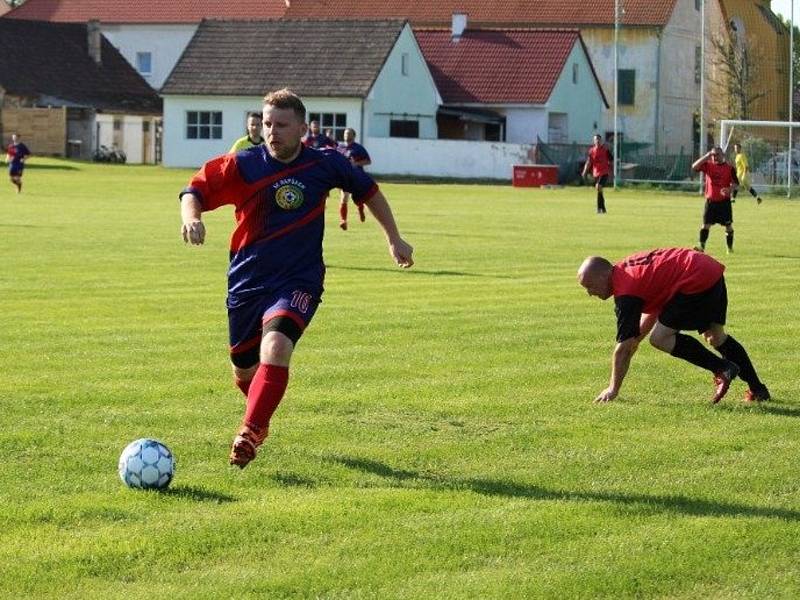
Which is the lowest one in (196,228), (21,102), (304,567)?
(304,567)

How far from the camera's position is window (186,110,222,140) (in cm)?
6925

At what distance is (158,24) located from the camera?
87938 mm

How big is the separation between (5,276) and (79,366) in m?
7.43

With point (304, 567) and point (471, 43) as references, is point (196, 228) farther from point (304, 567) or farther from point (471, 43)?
point (471, 43)

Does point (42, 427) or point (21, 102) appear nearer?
point (42, 427)

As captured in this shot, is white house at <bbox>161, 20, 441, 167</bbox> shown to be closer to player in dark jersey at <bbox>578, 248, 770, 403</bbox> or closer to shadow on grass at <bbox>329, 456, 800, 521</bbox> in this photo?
player in dark jersey at <bbox>578, 248, 770, 403</bbox>

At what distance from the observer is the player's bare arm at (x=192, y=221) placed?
758cm

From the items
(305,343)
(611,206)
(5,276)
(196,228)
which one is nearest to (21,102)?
(611,206)

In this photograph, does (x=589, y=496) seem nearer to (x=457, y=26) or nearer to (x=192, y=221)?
(x=192, y=221)

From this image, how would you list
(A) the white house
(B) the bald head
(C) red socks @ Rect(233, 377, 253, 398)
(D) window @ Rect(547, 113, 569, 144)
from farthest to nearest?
(D) window @ Rect(547, 113, 569, 144)
(A) the white house
(B) the bald head
(C) red socks @ Rect(233, 377, 253, 398)

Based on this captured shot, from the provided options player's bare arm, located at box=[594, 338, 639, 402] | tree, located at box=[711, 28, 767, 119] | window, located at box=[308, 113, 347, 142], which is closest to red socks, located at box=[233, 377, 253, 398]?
player's bare arm, located at box=[594, 338, 639, 402]

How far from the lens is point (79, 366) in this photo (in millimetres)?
11531

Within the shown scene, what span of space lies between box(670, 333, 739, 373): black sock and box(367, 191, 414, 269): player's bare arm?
2.67 m

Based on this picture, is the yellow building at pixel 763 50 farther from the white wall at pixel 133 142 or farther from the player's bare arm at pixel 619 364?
the player's bare arm at pixel 619 364
